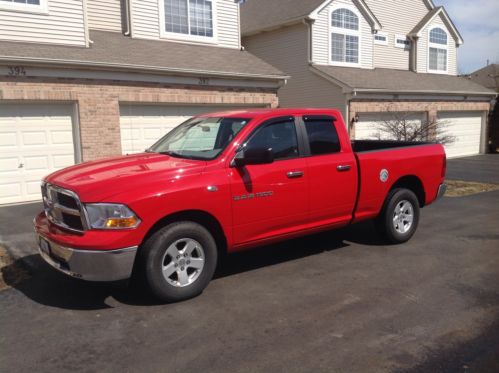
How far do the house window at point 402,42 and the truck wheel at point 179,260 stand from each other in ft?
65.1

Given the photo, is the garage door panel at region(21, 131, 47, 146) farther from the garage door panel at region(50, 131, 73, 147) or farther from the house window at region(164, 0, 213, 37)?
the house window at region(164, 0, 213, 37)

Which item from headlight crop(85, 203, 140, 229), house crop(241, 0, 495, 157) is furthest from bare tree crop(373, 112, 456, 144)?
headlight crop(85, 203, 140, 229)

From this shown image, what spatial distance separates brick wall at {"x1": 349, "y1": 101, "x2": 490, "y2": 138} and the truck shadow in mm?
10294

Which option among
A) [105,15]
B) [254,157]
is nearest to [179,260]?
[254,157]

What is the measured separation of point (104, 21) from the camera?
13.9 metres

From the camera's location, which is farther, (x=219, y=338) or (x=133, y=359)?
(x=219, y=338)

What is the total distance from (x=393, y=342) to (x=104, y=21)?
1296cm

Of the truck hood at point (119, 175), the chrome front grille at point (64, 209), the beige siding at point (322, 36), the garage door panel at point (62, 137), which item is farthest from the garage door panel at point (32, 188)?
the beige siding at point (322, 36)

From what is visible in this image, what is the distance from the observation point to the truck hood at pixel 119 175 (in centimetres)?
440

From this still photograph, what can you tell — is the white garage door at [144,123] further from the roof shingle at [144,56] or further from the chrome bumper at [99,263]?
the chrome bumper at [99,263]

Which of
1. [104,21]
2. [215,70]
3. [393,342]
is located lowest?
[393,342]

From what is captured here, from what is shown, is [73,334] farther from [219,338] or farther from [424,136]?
[424,136]

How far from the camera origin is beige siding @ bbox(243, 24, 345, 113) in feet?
57.7

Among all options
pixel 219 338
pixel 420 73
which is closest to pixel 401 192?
pixel 219 338
